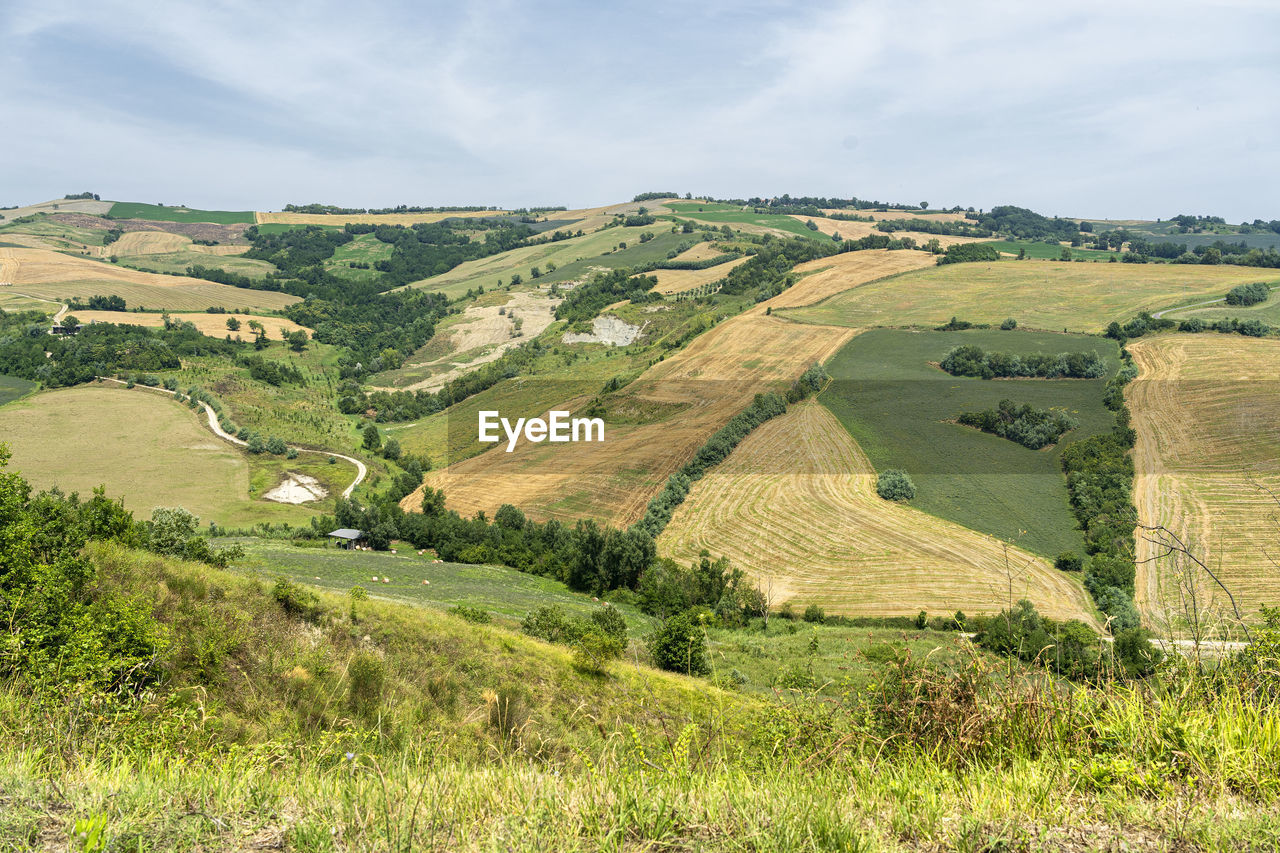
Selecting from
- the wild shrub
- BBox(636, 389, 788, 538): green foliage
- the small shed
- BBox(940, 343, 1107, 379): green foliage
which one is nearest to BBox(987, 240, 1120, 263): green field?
BBox(940, 343, 1107, 379): green foliage

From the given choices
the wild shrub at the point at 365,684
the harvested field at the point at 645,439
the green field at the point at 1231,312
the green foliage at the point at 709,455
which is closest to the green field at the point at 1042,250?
the green field at the point at 1231,312

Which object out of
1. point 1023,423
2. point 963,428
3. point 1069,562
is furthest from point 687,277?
point 1069,562

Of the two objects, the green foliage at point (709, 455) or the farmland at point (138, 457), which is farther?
the farmland at point (138, 457)

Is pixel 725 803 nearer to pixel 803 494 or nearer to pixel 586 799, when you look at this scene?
pixel 586 799

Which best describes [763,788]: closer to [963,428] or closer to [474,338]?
[963,428]

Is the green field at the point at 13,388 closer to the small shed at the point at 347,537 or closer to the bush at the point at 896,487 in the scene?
the small shed at the point at 347,537

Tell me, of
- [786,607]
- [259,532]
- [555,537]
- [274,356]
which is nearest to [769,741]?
[786,607]
